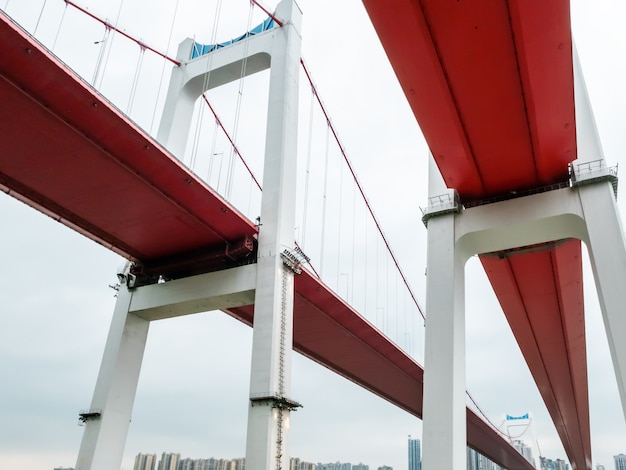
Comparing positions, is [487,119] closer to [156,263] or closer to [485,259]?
[485,259]

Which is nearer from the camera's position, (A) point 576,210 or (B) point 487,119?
(B) point 487,119

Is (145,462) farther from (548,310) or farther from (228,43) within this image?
(228,43)

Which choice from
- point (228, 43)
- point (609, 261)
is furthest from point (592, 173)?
point (228, 43)

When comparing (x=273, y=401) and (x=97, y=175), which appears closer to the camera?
(x=97, y=175)

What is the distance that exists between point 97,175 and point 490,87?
835cm

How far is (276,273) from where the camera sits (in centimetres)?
1438

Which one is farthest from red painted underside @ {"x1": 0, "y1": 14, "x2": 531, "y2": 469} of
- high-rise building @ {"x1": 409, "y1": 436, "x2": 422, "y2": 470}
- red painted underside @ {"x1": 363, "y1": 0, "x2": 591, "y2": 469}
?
high-rise building @ {"x1": 409, "y1": 436, "x2": 422, "y2": 470}

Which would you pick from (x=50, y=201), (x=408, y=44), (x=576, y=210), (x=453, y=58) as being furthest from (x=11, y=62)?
(x=576, y=210)

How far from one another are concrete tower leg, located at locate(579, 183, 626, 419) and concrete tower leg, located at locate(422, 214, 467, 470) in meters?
2.81

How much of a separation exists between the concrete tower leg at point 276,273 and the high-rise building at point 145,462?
166 ft

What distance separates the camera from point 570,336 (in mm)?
20766

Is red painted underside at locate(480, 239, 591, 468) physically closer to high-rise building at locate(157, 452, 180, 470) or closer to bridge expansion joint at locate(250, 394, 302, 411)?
bridge expansion joint at locate(250, 394, 302, 411)

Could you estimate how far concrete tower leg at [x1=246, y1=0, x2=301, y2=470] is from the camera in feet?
42.4

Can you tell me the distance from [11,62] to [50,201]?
4.41 metres
